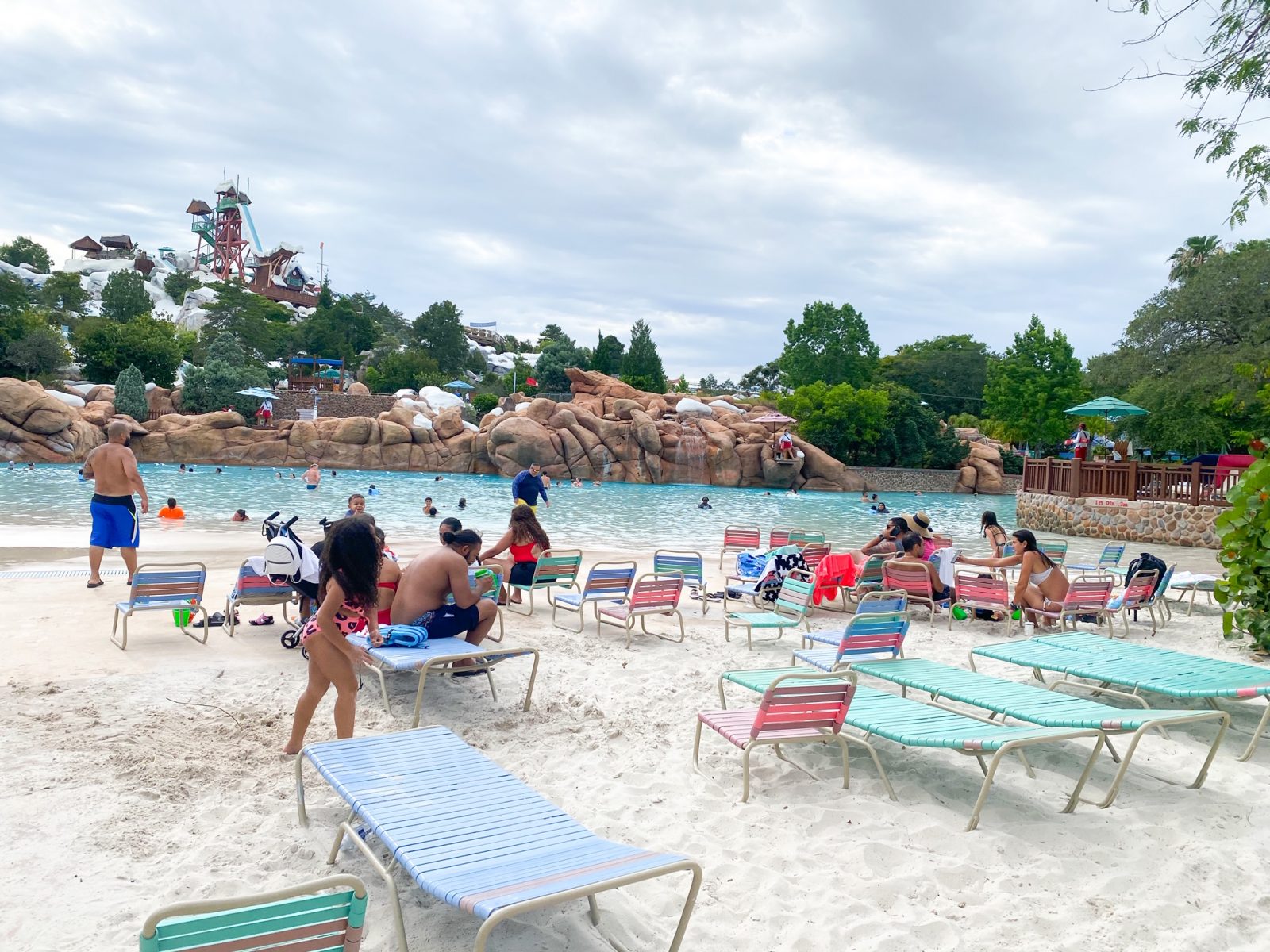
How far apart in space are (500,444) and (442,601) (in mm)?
36861

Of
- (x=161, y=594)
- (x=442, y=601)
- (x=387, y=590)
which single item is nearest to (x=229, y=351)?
(x=161, y=594)

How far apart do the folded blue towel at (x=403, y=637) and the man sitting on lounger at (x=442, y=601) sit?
1.02 feet

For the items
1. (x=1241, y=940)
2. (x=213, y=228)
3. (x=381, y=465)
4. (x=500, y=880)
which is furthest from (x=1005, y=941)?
(x=213, y=228)

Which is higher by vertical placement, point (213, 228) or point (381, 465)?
point (213, 228)

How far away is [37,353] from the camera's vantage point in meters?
47.7

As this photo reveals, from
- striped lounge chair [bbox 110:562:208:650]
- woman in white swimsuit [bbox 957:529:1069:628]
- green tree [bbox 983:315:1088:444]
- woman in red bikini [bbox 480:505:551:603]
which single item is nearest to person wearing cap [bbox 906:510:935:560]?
woman in white swimsuit [bbox 957:529:1069:628]

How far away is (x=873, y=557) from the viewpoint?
30.1 feet

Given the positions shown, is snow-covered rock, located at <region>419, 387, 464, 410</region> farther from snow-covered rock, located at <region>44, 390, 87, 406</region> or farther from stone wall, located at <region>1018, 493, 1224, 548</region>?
stone wall, located at <region>1018, 493, 1224, 548</region>

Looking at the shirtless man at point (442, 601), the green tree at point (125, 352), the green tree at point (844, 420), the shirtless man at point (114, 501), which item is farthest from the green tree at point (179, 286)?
the shirtless man at point (442, 601)

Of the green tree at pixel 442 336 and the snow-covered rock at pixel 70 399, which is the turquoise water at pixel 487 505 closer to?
the snow-covered rock at pixel 70 399

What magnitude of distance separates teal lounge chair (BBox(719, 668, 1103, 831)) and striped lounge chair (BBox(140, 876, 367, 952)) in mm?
2668

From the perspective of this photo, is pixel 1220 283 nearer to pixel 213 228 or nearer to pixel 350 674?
pixel 350 674

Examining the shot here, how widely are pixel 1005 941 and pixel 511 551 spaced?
6.44 m

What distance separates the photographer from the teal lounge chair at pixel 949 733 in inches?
151
